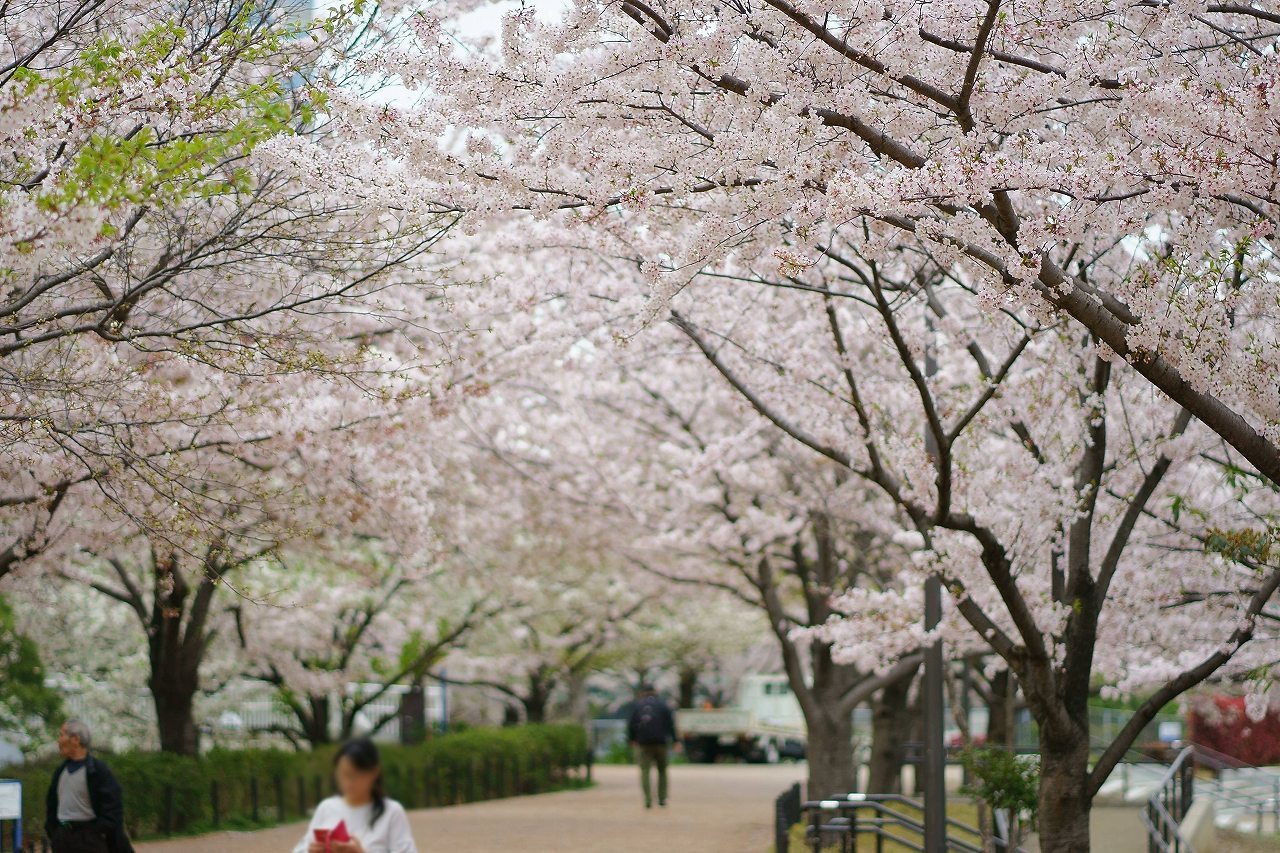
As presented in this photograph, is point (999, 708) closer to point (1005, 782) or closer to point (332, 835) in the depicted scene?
point (1005, 782)

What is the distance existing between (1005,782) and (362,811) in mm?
7026

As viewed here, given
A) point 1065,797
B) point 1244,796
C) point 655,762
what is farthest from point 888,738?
point 1065,797

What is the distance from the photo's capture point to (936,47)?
7344 millimetres

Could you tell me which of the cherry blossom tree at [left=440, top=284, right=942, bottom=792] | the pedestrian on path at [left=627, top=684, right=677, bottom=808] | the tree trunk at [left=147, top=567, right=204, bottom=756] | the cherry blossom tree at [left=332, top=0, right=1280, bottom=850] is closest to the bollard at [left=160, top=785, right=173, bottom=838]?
the tree trunk at [left=147, top=567, right=204, bottom=756]

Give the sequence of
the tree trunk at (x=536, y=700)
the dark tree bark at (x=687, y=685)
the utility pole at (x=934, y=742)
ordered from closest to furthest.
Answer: the utility pole at (x=934, y=742) < the tree trunk at (x=536, y=700) < the dark tree bark at (x=687, y=685)

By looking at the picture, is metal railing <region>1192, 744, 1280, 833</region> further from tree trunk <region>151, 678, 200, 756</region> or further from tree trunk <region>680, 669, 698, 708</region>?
tree trunk <region>680, 669, 698, 708</region>

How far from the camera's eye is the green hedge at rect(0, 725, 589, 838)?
609 inches

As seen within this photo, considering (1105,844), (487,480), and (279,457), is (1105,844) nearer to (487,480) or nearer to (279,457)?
(487,480)

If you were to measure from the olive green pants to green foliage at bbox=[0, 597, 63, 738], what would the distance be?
8.97 metres

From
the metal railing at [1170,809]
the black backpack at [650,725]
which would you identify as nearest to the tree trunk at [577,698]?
the black backpack at [650,725]

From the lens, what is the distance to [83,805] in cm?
895

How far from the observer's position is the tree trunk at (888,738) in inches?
767

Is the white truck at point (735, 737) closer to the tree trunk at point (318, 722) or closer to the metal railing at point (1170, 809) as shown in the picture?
the tree trunk at point (318, 722)

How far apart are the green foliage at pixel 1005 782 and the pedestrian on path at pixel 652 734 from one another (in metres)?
8.94
